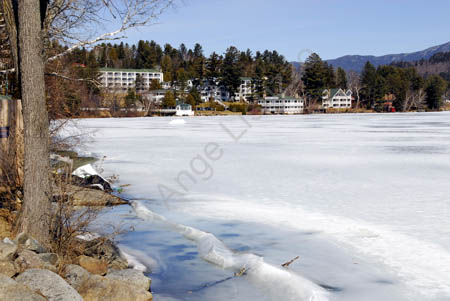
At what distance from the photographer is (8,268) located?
4.14 metres

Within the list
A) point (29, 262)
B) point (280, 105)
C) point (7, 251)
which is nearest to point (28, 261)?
point (29, 262)

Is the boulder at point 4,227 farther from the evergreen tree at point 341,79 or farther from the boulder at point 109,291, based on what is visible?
the evergreen tree at point 341,79

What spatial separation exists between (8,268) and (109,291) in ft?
3.13

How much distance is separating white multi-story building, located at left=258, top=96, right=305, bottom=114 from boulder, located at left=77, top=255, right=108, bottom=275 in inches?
3812

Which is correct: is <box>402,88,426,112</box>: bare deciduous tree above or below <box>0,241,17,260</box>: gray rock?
above

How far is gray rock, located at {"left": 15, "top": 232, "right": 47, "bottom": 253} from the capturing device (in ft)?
15.7

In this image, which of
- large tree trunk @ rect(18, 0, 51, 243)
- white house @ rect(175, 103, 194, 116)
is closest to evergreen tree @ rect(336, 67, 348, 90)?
white house @ rect(175, 103, 194, 116)

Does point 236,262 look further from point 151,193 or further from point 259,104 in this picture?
point 259,104

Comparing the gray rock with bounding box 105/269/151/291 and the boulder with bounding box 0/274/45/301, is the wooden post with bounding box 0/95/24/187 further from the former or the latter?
the boulder with bounding box 0/274/45/301

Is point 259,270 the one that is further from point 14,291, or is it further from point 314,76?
point 314,76

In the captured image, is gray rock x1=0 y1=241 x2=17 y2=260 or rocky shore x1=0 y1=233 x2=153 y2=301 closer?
rocky shore x1=0 y1=233 x2=153 y2=301

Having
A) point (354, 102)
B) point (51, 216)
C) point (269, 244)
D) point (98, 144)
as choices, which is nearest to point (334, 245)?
point (269, 244)

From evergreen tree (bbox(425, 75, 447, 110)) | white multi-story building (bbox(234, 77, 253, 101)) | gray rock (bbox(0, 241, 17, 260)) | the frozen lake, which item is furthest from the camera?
white multi-story building (bbox(234, 77, 253, 101))

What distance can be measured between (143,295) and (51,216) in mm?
1543
